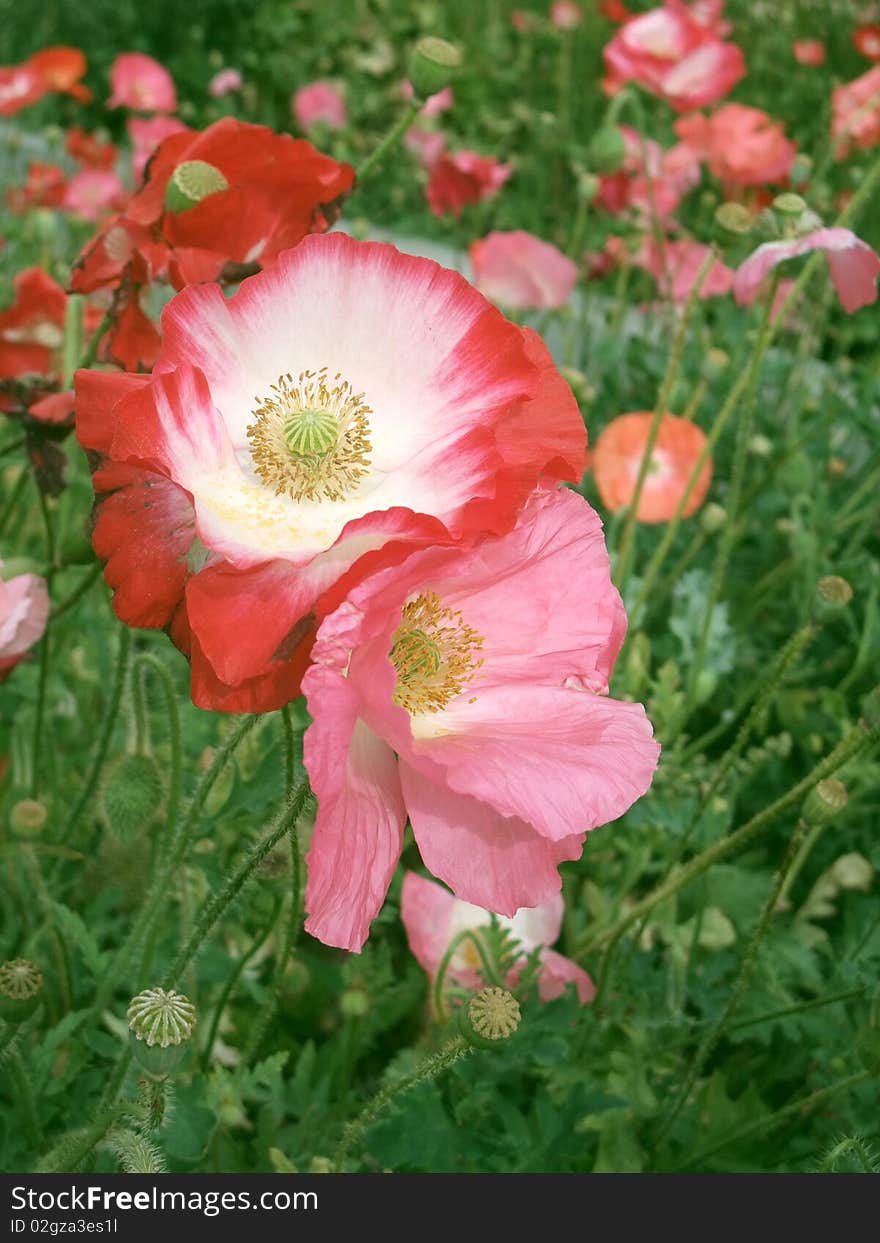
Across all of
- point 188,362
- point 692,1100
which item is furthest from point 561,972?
point 188,362

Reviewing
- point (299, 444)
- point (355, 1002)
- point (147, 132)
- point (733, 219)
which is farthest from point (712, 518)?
point (147, 132)

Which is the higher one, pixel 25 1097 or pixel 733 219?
pixel 733 219

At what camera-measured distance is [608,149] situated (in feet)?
6.63

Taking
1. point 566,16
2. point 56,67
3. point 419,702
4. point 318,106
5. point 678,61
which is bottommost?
point 318,106

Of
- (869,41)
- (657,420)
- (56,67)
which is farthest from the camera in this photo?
(869,41)

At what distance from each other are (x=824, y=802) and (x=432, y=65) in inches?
30.8

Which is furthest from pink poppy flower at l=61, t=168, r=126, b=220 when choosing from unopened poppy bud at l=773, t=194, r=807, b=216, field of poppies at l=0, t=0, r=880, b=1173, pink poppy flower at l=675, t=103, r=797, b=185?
unopened poppy bud at l=773, t=194, r=807, b=216

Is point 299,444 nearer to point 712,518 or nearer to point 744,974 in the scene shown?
point 744,974

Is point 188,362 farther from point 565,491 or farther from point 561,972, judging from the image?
point 561,972

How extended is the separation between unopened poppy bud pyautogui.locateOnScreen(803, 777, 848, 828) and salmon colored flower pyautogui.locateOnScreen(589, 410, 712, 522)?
34.9 inches

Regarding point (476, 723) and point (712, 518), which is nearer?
point (476, 723)

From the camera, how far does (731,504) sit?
1.58 metres

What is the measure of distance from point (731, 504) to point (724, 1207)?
83 cm

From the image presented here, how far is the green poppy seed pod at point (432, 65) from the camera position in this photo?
1320mm
